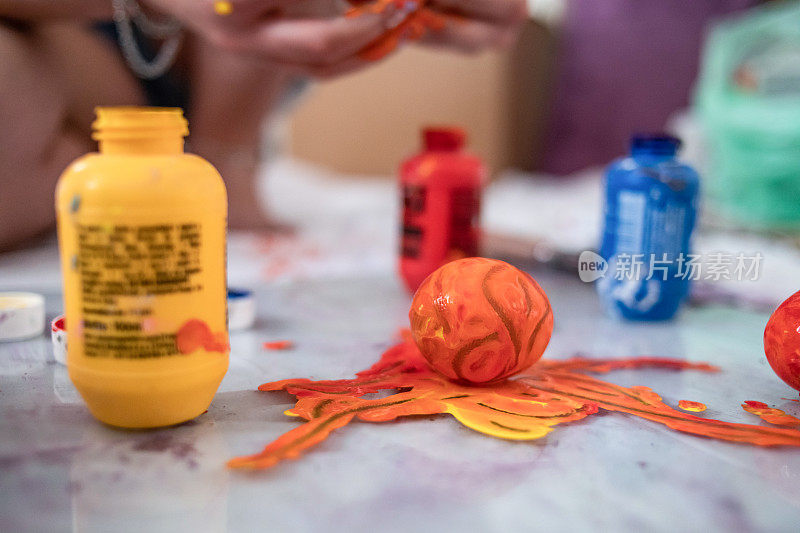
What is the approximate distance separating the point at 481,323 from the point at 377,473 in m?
0.18

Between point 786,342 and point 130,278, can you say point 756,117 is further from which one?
point 130,278

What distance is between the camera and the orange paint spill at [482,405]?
53cm

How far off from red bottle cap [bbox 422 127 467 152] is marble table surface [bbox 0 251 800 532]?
419mm

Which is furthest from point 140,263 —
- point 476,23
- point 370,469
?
point 476,23

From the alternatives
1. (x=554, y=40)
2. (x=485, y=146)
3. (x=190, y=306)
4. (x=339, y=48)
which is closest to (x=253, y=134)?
(x=339, y=48)

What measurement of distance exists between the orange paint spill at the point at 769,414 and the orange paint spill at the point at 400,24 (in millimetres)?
617

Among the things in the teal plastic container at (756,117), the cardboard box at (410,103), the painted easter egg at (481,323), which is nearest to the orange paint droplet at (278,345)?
the painted easter egg at (481,323)

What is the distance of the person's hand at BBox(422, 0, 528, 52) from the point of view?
1.02m

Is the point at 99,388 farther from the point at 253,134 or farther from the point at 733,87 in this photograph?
the point at 733,87

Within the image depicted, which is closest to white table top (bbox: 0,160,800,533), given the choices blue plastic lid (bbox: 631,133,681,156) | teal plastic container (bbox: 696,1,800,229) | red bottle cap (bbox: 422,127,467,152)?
blue plastic lid (bbox: 631,133,681,156)

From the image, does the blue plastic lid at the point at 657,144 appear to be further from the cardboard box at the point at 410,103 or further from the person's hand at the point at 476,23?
the cardboard box at the point at 410,103

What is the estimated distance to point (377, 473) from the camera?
0.47 metres

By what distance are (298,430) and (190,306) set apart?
13 cm

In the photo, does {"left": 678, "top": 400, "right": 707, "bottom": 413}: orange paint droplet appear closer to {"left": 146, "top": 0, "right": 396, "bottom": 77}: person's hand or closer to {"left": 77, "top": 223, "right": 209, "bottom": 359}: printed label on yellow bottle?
{"left": 77, "top": 223, "right": 209, "bottom": 359}: printed label on yellow bottle
